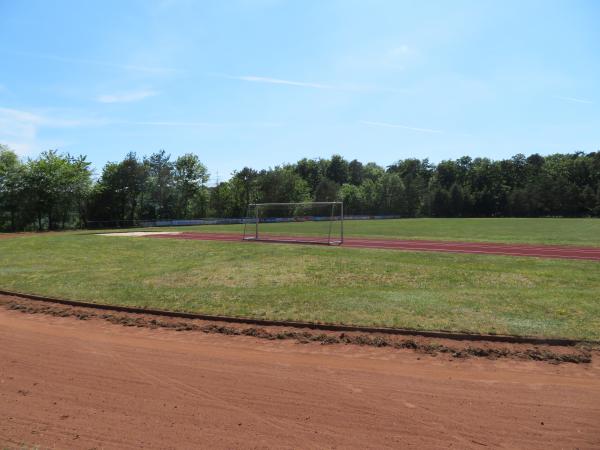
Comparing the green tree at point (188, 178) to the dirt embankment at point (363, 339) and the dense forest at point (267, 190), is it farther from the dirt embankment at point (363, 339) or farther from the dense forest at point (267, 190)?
the dirt embankment at point (363, 339)

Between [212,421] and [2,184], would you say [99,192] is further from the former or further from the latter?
[212,421]

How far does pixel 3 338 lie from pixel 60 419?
4.83 metres

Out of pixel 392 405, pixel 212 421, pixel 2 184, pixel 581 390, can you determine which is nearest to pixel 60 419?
pixel 212 421

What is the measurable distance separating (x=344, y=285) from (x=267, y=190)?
67.6m

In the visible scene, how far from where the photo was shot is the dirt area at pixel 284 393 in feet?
15.9

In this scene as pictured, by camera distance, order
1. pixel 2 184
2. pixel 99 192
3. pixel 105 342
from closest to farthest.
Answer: pixel 105 342
pixel 2 184
pixel 99 192

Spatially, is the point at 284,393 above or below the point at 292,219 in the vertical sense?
below

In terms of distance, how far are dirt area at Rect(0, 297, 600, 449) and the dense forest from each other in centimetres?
5233

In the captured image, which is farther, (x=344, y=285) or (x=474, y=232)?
(x=474, y=232)

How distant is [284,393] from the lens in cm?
599

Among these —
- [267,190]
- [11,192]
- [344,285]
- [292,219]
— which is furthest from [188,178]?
[344,285]

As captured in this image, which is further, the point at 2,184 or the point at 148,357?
the point at 2,184

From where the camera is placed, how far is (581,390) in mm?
6008

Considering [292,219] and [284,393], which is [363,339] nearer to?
[284,393]
